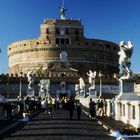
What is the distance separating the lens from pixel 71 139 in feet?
49.8

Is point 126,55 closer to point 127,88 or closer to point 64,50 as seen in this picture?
point 127,88

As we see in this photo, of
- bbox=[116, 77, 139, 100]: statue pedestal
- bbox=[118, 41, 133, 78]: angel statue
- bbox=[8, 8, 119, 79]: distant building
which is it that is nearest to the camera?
bbox=[116, 77, 139, 100]: statue pedestal

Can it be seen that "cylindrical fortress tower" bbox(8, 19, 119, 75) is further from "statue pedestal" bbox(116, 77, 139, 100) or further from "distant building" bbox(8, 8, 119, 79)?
"statue pedestal" bbox(116, 77, 139, 100)

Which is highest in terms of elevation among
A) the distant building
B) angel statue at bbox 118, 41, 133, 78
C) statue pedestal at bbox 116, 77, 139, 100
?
the distant building

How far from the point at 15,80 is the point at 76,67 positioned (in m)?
24.3

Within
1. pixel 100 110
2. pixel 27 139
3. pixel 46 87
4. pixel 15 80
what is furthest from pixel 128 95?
pixel 15 80

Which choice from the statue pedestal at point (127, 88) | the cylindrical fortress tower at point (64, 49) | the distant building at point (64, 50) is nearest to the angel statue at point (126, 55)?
the statue pedestal at point (127, 88)

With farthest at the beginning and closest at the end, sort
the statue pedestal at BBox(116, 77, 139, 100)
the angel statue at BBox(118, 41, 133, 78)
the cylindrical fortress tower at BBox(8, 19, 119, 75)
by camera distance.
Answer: the cylindrical fortress tower at BBox(8, 19, 119, 75)
the angel statue at BBox(118, 41, 133, 78)
the statue pedestal at BBox(116, 77, 139, 100)

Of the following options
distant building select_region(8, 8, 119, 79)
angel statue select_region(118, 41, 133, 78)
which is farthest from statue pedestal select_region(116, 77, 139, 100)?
distant building select_region(8, 8, 119, 79)

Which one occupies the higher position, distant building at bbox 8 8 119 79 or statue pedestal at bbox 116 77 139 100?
distant building at bbox 8 8 119 79

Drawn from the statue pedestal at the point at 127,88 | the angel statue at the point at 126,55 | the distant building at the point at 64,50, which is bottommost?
the statue pedestal at the point at 127,88

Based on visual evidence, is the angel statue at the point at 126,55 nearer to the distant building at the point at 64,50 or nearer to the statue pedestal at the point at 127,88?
the statue pedestal at the point at 127,88

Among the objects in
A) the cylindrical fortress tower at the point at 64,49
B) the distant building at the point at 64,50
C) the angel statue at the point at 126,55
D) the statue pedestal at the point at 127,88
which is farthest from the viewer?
the cylindrical fortress tower at the point at 64,49

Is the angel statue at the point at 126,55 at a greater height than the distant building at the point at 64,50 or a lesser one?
lesser
